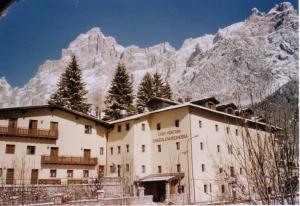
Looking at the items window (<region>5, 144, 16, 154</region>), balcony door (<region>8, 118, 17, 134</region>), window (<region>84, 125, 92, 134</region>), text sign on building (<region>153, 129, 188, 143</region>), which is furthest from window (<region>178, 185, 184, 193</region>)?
balcony door (<region>8, 118, 17, 134</region>)

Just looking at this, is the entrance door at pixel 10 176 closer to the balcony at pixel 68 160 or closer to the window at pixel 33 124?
the balcony at pixel 68 160

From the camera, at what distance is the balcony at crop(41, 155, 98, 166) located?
87.7 ft

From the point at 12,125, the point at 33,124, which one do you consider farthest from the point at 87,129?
the point at 12,125

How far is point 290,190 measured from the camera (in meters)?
3.66

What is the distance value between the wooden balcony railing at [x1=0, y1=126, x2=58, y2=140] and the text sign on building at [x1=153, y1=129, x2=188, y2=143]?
8.65 meters

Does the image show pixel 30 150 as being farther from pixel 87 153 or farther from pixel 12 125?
pixel 87 153

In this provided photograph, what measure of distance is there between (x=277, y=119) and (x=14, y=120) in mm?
25169

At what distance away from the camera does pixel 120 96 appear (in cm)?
3984

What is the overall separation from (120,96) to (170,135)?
Result: 12678 millimetres

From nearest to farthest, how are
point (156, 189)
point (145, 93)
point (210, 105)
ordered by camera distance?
point (156, 189) < point (210, 105) < point (145, 93)

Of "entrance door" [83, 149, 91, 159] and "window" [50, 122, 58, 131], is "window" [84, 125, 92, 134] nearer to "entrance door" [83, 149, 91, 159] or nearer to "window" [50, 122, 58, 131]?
"entrance door" [83, 149, 91, 159]

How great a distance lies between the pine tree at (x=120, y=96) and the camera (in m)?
38.8

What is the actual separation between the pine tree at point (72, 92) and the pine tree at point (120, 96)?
2.73 metres

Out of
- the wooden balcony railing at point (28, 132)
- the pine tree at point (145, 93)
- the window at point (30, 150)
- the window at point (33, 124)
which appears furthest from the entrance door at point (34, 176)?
the pine tree at point (145, 93)
